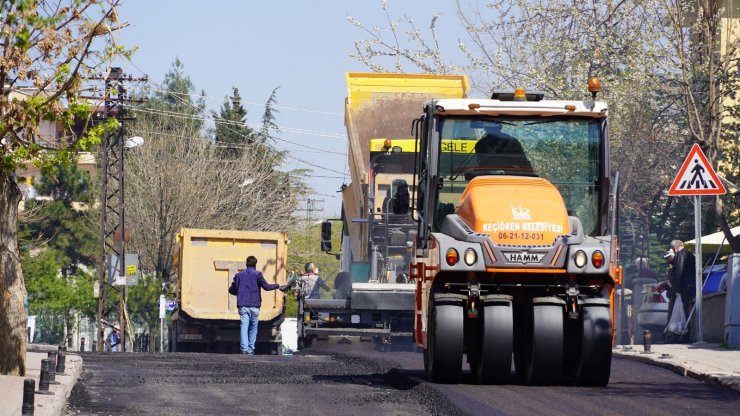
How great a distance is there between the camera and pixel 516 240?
13156 millimetres

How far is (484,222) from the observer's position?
13.2 metres

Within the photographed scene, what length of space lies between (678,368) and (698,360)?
109 centimetres

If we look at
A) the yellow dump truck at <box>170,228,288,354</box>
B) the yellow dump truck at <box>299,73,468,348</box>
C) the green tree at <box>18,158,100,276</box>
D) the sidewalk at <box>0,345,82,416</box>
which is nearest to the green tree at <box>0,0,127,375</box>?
the sidewalk at <box>0,345,82,416</box>

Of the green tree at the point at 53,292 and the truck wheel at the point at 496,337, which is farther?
the green tree at the point at 53,292

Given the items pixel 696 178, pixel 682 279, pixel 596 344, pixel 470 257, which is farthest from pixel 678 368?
pixel 682 279

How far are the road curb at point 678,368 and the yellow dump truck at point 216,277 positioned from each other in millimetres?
12154

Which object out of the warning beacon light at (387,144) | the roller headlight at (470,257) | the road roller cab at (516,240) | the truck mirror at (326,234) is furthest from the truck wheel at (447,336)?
the truck mirror at (326,234)

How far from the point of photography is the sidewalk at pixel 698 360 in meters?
13.7

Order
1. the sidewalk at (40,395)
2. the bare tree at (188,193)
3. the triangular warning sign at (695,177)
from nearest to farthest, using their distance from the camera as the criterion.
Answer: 1. the sidewalk at (40,395)
2. the triangular warning sign at (695,177)
3. the bare tree at (188,193)

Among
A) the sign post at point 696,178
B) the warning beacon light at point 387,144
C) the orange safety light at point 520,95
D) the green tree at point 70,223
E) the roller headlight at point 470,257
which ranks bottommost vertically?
the roller headlight at point 470,257

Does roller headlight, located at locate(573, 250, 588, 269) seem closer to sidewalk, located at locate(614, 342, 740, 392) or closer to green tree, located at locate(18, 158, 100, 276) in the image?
sidewalk, located at locate(614, 342, 740, 392)

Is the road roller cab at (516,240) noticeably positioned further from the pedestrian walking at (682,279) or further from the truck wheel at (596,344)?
the pedestrian walking at (682,279)

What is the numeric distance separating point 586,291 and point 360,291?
30.3 feet

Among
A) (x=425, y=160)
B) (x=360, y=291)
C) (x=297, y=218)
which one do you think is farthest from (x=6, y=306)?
(x=297, y=218)
